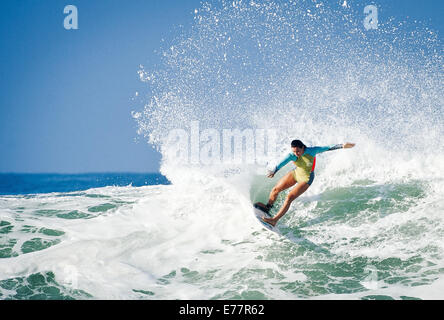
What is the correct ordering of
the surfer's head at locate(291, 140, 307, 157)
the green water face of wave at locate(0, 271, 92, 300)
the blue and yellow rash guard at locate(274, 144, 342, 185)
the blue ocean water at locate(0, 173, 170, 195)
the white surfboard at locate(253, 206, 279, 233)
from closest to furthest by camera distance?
the green water face of wave at locate(0, 271, 92, 300) → the white surfboard at locate(253, 206, 279, 233) → the surfer's head at locate(291, 140, 307, 157) → the blue and yellow rash guard at locate(274, 144, 342, 185) → the blue ocean water at locate(0, 173, 170, 195)

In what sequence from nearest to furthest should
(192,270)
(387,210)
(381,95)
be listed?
(192,270) → (387,210) → (381,95)

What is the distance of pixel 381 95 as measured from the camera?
11.0 metres

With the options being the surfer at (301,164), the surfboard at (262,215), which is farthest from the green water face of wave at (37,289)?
the surfer at (301,164)

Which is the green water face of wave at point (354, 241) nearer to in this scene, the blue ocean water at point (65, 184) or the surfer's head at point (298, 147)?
the surfer's head at point (298, 147)

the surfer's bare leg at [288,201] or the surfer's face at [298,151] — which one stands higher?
the surfer's face at [298,151]

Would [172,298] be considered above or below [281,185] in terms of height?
below

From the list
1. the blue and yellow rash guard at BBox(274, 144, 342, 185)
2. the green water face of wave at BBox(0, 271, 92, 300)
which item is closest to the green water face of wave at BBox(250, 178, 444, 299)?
the blue and yellow rash guard at BBox(274, 144, 342, 185)

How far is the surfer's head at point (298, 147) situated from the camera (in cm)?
652

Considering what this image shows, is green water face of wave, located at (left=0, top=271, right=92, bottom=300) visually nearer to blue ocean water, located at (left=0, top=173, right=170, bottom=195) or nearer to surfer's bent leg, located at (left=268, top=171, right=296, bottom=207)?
surfer's bent leg, located at (left=268, top=171, right=296, bottom=207)

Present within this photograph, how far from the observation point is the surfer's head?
21.4ft

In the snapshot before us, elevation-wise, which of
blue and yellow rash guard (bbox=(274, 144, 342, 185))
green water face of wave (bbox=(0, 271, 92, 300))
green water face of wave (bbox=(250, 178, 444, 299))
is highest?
blue and yellow rash guard (bbox=(274, 144, 342, 185))

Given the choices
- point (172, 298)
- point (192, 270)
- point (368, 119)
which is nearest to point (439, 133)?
point (368, 119)

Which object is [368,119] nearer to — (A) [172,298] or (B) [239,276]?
(B) [239,276]

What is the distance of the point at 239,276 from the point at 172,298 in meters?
0.95
